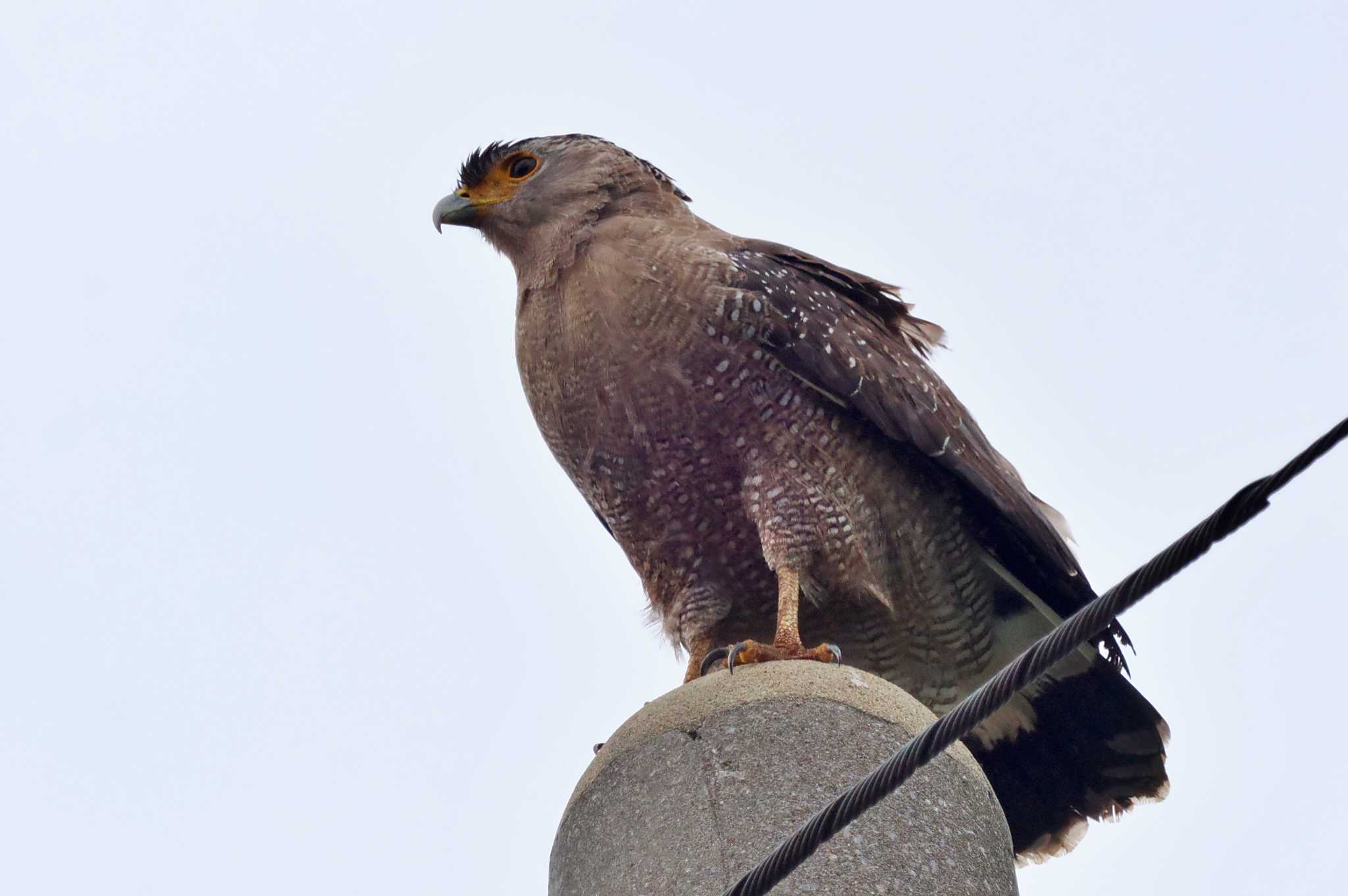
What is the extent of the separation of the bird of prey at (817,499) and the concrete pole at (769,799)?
1.19m

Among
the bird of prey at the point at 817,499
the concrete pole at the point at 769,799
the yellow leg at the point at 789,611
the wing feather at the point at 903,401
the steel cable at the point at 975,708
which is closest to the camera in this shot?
the steel cable at the point at 975,708

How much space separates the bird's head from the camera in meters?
6.62

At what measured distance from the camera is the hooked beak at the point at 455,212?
6.85m

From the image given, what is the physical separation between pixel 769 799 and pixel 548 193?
126 inches

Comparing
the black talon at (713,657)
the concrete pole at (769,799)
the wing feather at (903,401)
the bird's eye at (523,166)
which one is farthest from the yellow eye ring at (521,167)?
the concrete pole at (769,799)

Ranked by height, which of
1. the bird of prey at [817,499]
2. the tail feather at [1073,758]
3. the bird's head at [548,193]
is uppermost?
the bird's head at [548,193]

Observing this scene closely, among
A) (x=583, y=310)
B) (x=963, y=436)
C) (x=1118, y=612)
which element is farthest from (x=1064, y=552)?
(x=1118, y=612)

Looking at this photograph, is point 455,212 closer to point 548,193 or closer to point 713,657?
point 548,193

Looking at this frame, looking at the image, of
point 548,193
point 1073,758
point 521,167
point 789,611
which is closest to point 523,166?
point 521,167

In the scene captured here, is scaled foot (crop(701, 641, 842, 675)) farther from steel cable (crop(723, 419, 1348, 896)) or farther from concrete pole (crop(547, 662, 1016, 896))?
steel cable (crop(723, 419, 1348, 896))

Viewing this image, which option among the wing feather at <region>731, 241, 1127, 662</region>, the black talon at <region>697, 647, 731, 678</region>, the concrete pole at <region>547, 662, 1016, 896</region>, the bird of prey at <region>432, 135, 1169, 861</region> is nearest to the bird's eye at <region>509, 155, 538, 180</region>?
the bird of prey at <region>432, 135, 1169, 861</region>

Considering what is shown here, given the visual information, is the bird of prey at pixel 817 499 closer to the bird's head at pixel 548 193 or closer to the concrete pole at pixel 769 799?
the bird's head at pixel 548 193

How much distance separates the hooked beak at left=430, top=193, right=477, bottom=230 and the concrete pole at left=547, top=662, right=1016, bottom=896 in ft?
9.24

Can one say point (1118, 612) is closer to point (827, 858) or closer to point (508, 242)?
point (827, 858)
